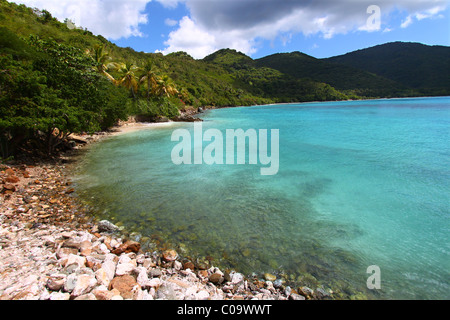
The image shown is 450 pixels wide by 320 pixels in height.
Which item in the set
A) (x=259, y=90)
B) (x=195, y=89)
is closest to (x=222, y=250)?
(x=195, y=89)

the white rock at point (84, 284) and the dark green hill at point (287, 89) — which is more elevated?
the dark green hill at point (287, 89)

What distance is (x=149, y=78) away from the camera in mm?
45250

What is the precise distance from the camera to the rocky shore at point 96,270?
13.6ft

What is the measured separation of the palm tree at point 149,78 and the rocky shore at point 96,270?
42.2m

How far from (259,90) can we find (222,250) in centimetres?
18332

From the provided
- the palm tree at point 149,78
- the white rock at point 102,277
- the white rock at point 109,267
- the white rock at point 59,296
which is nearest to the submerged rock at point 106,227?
the white rock at point 109,267

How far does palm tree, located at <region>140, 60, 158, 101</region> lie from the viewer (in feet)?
146

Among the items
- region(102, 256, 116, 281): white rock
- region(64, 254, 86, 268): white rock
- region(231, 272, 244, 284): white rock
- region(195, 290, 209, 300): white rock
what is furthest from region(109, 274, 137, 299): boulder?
region(231, 272, 244, 284): white rock

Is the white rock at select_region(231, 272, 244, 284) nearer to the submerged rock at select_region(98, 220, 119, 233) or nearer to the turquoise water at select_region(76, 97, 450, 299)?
the turquoise water at select_region(76, 97, 450, 299)

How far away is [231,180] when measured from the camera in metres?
12.3

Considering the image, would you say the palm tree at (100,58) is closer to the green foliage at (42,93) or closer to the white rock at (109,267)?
the green foliage at (42,93)

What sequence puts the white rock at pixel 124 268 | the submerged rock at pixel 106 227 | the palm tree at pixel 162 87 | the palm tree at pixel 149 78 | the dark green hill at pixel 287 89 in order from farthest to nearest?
1. the dark green hill at pixel 287 89
2. the palm tree at pixel 162 87
3. the palm tree at pixel 149 78
4. the submerged rock at pixel 106 227
5. the white rock at pixel 124 268

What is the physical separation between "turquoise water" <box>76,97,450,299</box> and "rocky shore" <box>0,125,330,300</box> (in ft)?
1.94

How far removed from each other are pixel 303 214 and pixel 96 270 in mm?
7031
